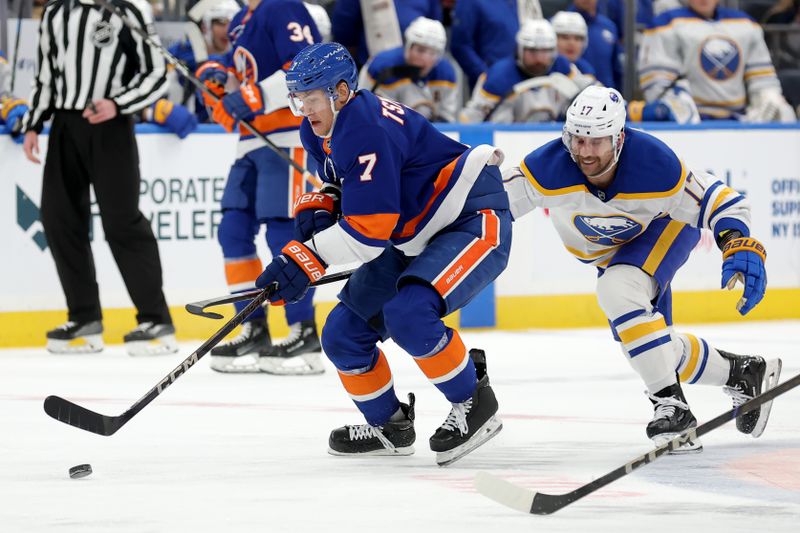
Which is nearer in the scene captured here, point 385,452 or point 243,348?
point 385,452

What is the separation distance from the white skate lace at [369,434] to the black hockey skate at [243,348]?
74.7 inches

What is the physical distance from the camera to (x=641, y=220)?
392cm

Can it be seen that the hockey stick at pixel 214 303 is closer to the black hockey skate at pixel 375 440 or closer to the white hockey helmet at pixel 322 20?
the black hockey skate at pixel 375 440

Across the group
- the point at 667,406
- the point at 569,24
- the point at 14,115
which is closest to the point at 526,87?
the point at 569,24

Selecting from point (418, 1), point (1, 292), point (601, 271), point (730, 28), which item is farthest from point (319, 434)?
point (730, 28)

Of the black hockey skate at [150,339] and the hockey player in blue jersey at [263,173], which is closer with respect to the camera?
the hockey player in blue jersey at [263,173]

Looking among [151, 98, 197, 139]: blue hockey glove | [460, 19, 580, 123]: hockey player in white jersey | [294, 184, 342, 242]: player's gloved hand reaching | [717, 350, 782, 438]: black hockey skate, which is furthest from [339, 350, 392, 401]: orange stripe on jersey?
[460, 19, 580, 123]: hockey player in white jersey

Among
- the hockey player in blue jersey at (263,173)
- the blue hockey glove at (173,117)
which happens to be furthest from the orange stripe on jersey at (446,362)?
the blue hockey glove at (173,117)

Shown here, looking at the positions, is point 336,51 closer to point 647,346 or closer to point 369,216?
point 369,216

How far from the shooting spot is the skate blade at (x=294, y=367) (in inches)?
223

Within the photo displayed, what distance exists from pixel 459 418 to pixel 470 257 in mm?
390

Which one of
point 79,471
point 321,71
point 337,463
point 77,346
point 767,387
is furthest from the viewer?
point 77,346

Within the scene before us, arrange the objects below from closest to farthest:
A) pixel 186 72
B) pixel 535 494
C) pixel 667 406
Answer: pixel 535 494 < pixel 667 406 < pixel 186 72

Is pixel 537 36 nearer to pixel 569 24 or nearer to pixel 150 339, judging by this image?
pixel 569 24
